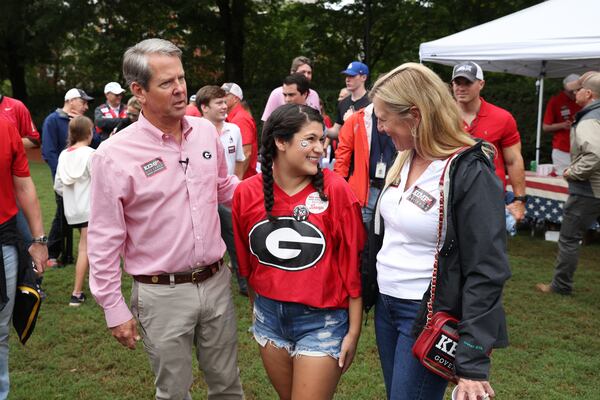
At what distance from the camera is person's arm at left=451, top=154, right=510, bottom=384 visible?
1998 millimetres

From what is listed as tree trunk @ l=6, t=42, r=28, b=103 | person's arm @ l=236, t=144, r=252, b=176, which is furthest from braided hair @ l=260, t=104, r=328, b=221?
tree trunk @ l=6, t=42, r=28, b=103

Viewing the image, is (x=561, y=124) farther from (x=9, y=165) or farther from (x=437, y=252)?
(x=9, y=165)

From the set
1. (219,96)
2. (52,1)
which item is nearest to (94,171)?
(219,96)

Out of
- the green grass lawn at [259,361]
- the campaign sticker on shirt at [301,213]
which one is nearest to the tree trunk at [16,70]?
the green grass lawn at [259,361]

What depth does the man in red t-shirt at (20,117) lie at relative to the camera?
5949mm

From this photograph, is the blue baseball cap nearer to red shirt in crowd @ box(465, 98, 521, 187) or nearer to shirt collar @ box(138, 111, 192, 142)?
red shirt in crowd @ box(465, 98, 521, 187)

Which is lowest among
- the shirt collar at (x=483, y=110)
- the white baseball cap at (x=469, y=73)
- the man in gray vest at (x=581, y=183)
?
the man in gray vest at (x=581, y=183)

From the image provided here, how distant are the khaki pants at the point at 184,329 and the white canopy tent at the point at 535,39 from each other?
19.0ft

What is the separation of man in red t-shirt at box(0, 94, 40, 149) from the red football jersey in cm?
428

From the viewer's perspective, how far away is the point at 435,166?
7.41 ft

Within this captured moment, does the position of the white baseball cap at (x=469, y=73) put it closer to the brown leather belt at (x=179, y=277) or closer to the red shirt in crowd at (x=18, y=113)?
the brown leather belt at (x=179, y=277)

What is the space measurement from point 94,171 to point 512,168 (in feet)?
12.3

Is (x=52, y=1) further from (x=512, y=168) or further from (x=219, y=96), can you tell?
(x=512, y=168)

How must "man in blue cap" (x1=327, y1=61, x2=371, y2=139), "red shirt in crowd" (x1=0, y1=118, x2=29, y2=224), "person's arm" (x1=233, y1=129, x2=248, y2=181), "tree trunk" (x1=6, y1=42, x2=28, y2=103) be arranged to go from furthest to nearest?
"tree trunk" (x1=6, y1=42, x2=28, y2=103) → "man in blue cap" (x1=327, y1=61, x2=371, y2=139) → "person's arm" (x1=233, y1=129, x2=248, y2=181) → "red shirt in crowd" (x1=0, y1=118, x2=29, y2=224)
